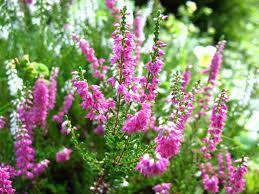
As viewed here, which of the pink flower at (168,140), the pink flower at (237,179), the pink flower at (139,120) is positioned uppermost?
the pink flower at (139,120)

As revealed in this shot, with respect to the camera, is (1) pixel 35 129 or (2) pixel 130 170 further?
(1) pixel 35 129

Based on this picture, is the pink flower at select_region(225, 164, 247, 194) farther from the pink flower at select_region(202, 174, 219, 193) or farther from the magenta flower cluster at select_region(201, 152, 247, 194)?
the pink flower at select_region(202, 174, 219, 193)

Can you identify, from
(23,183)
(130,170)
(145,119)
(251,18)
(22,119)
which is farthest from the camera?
(251,18)

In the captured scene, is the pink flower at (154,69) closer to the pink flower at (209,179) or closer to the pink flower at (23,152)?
the pink flower at (23,152)

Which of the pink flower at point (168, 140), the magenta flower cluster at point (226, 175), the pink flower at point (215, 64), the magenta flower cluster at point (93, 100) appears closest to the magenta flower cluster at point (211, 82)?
the pink flower at point (215, 64)

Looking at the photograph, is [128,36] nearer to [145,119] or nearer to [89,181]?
[145,119]

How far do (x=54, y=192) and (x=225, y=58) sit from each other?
479 cm

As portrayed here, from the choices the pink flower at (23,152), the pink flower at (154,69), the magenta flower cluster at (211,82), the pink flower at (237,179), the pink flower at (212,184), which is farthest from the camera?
the magenta flower cluster at (211,82)

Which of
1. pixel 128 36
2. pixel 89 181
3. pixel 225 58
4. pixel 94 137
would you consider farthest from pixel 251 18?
pixel 128 36

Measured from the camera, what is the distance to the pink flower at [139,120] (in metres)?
2.06

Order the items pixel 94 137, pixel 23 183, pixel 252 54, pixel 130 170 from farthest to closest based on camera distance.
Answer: pixel 252 54 → pixel 94 137 → pixel 23 183 → pixel 130 170

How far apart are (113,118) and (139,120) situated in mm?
347

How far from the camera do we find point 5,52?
375 cm

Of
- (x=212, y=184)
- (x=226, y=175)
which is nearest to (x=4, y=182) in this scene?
(x=212, y=184)
